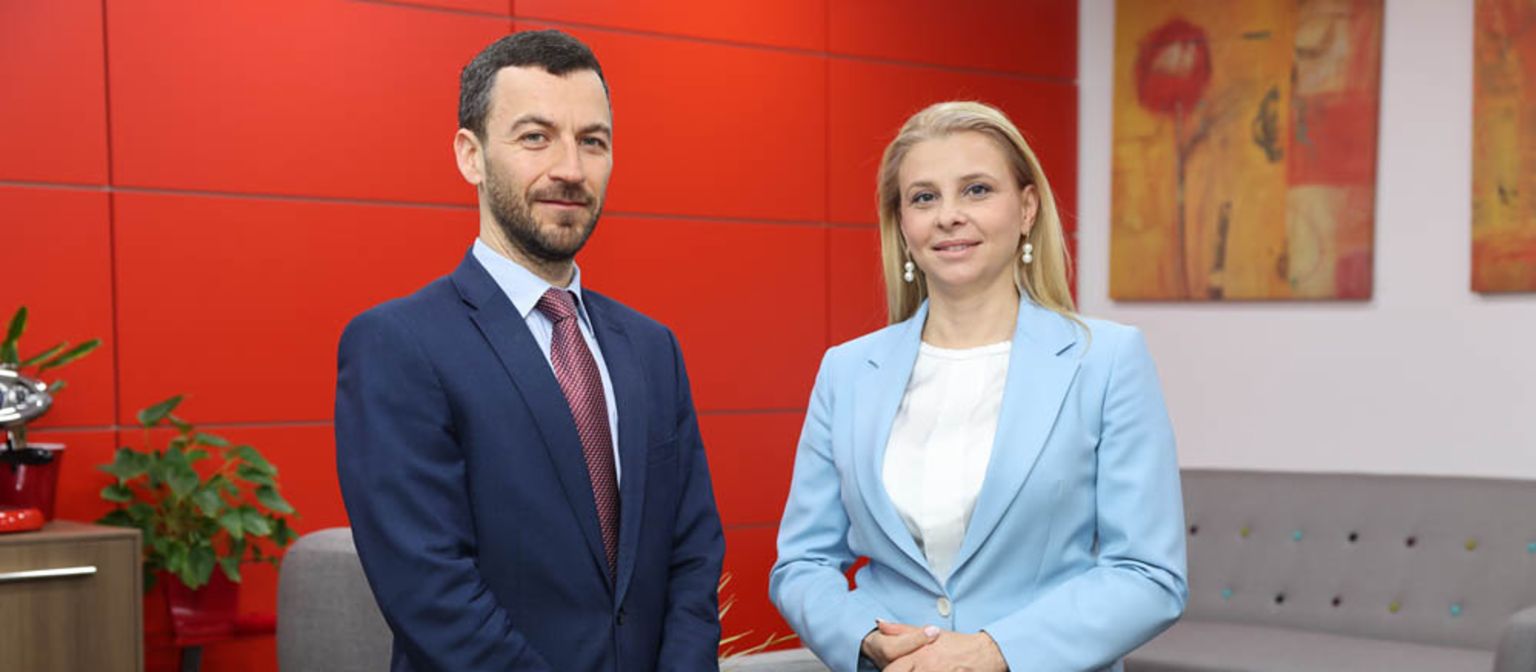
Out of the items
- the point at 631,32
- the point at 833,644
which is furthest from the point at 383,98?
the point at 833,644

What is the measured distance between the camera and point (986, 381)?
7.43 ft

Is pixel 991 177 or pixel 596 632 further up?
pixel 991 177

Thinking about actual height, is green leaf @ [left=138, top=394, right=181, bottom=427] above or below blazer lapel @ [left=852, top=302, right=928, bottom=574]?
below

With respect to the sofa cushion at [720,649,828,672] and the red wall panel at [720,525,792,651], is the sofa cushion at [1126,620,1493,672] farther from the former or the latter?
the sofa cushion at [720,649,828,672]

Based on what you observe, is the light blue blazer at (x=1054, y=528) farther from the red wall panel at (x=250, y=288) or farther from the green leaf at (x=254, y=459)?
the red wall panel at (x=250, y=288)

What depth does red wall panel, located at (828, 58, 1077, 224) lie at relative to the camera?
546 centimetres

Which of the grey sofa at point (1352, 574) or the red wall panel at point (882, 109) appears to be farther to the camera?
the red wall panel at point (882, 109)

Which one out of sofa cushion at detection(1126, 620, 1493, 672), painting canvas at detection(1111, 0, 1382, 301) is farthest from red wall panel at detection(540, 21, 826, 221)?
sofa cushion at detection(1126, 620, 1493, 672)

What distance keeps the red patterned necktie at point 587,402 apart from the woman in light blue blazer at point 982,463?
15.8 inches

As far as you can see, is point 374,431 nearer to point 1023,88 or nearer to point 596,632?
point 596,632

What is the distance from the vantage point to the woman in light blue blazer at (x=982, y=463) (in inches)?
84.0

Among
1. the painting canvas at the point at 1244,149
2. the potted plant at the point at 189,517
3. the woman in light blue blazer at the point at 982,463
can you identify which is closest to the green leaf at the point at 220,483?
the potted plant at the point at 189,517

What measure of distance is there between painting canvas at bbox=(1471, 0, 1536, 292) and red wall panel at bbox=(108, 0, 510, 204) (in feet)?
9.53

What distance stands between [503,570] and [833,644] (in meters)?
0.53
